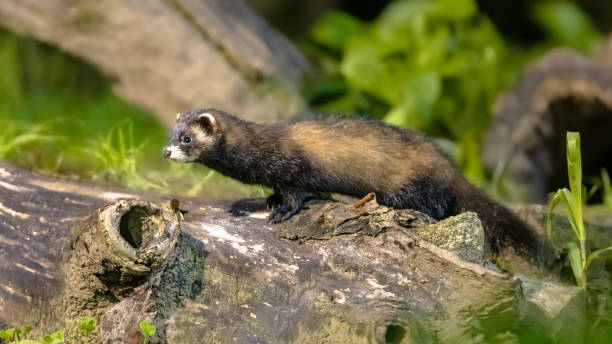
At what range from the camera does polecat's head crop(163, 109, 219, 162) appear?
4.80m

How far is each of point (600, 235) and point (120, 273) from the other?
10.6ft

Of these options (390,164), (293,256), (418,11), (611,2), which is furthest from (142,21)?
(611,2)

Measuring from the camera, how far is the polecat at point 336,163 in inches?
189

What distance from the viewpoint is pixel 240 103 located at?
801 centimetres

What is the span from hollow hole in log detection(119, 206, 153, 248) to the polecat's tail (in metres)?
2.20

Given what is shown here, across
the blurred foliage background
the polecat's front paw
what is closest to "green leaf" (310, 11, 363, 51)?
the blurred foliage background

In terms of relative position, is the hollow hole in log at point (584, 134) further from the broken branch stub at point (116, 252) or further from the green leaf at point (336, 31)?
the broken branch stub at point (116, 252)

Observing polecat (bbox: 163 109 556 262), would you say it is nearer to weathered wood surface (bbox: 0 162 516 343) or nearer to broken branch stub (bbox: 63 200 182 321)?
weathered wood surface (bbox: 0 162 516 343)

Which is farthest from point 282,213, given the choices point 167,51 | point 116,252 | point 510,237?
point 167,51

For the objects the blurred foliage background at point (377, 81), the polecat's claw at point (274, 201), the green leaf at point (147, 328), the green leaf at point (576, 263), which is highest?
the blurred foliage background at point (377, 81)

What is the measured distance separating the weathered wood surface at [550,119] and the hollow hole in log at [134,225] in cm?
517

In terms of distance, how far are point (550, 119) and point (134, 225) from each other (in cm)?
553

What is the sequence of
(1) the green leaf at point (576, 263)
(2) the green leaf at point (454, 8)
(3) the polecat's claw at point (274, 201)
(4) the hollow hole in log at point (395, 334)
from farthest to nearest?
(2) the green leaf at point (454, 8)
(3) the polecat's claw at point (274, 201)
(1) the green leaf at point (576, 263)
(4) the hollow hole in log at point (395, 334)

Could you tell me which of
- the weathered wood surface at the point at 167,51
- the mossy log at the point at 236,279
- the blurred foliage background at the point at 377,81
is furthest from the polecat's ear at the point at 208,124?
the weathered wood surface at the point at 167,51
